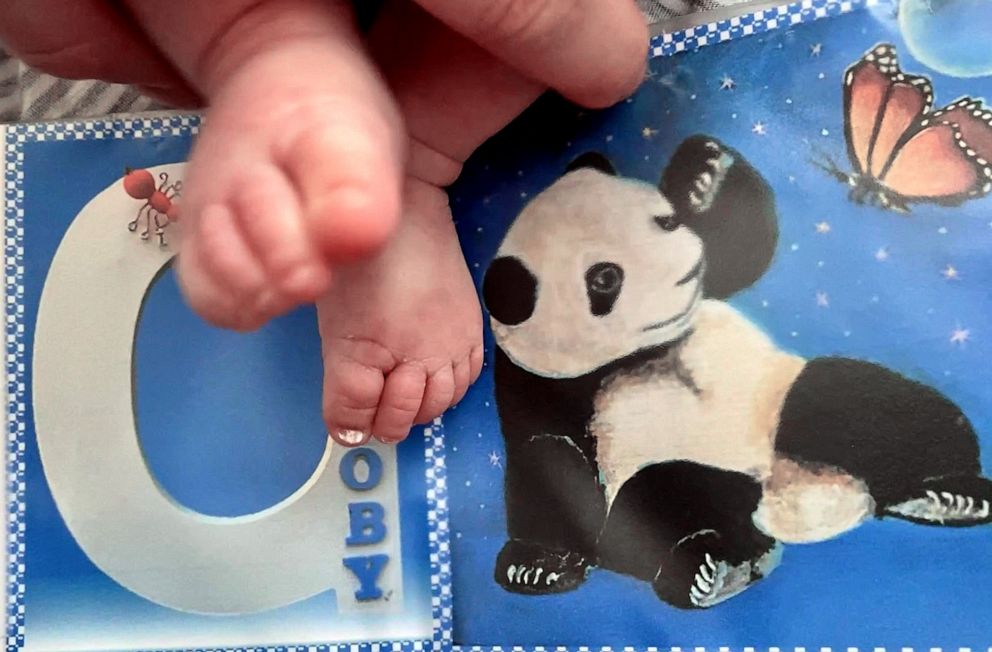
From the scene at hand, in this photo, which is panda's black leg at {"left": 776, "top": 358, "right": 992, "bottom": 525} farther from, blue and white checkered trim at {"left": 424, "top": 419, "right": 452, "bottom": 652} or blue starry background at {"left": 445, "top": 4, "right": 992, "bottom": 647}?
blue and white checkered trim at {"left": 424, "top": 419, "right": 452, "bottom": 652}

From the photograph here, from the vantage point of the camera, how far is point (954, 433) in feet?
1.36

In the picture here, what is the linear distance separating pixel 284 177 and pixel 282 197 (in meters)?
0.01

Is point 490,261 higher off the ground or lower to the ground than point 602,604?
higher

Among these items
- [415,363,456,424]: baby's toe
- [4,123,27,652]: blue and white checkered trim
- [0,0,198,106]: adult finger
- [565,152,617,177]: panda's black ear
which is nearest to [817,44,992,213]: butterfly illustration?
[565,152,617,177]: panda's black ear

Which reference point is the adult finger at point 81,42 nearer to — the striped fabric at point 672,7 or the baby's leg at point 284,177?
the baby's leg at point 284,177

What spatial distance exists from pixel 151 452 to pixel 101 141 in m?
0.17

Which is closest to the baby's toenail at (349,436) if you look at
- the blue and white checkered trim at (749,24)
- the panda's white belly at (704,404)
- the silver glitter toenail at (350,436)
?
the silver glitter toenail at (350,436)

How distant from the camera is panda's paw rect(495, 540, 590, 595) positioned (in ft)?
1.48

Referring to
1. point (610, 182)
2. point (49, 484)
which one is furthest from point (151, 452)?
point (610, 182)

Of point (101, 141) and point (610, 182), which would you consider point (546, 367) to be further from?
point (101, 141)

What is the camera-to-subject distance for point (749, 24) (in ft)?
1.50

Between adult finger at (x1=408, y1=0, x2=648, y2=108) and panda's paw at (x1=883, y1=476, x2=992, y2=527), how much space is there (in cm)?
23

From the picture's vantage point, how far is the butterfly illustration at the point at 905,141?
0.42 meters

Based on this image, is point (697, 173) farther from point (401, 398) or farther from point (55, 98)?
point (55, 98)
